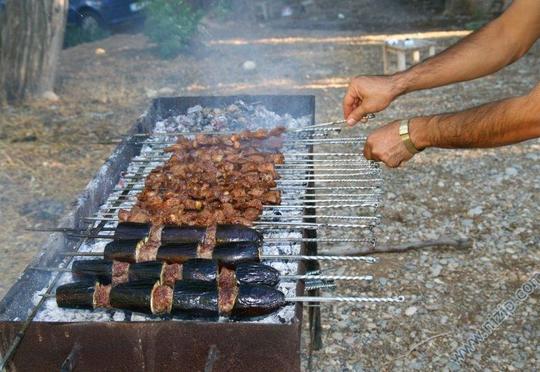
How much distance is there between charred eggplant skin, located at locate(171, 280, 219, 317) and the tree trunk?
8461 mm

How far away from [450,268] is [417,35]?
32.6 feet

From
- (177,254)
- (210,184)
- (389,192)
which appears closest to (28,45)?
(389,192)

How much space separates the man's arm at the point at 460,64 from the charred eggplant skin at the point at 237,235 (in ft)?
4.16

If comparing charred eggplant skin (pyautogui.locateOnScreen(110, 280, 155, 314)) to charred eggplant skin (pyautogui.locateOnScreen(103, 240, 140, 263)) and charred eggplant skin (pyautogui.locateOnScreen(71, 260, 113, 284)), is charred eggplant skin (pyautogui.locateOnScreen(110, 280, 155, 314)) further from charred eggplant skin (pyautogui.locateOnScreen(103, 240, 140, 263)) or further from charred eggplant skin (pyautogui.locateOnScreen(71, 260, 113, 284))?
charred eggplant skin (pyautogui.locateOnScreen(103, 240, 140, 263))

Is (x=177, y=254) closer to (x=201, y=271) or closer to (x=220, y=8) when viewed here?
(x=201, y=271)

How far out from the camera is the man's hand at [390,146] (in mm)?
3396

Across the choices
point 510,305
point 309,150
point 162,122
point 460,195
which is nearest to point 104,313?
point 309,150

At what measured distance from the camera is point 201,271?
2.95 meters

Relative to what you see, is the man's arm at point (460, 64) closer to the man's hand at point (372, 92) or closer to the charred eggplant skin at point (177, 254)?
the man's hand at point (372, 92)

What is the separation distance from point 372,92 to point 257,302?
1.94m

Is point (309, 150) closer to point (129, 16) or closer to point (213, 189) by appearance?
point (213, 189)

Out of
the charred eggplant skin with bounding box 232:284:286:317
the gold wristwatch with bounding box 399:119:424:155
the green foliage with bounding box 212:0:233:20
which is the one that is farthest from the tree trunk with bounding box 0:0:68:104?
the charred eggplant skin with bounding box 232:284:286:317

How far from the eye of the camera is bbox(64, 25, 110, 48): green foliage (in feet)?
51.2

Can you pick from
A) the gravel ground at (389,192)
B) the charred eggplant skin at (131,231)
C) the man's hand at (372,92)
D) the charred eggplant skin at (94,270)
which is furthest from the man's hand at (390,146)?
the gravel ground at (389,192)
